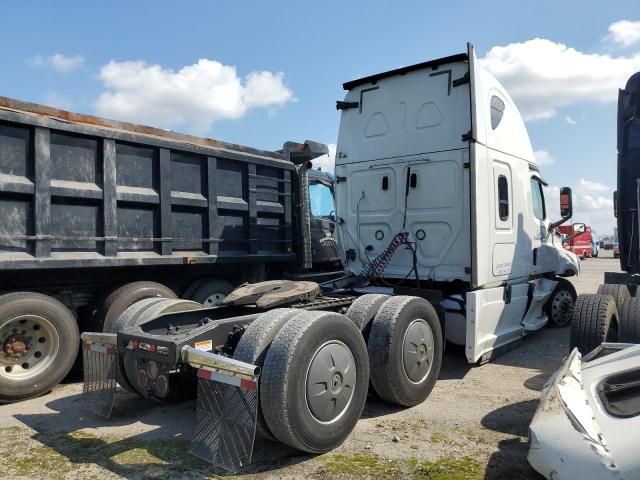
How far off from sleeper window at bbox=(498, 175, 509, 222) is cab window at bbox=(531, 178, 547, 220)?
1.15 m

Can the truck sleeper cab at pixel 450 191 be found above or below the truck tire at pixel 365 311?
above

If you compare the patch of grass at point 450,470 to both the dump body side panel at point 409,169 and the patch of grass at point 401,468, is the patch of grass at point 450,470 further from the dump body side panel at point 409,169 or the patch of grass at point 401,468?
the dump body side panel at point 409,169

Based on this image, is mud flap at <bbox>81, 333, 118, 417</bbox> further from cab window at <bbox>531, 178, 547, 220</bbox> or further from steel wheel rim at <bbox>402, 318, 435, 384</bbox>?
cab window at <bbox>531, 178, 547, 220</bbox>

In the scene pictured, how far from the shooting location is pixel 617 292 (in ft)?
19.1

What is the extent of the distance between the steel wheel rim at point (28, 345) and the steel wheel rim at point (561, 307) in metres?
7.04

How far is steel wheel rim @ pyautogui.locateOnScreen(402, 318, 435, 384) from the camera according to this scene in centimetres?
459

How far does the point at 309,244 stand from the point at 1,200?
416cm

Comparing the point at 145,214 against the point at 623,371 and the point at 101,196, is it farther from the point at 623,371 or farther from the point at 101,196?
the point at 623,371

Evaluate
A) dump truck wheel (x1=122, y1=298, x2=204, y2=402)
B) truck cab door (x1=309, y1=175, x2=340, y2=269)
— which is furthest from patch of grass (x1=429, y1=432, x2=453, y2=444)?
truck cab door (x1=309, y1=175, x2=340, y2=269)

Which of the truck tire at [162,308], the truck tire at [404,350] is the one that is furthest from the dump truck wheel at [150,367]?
the truck tire at [404,350]

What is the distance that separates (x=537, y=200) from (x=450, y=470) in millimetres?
5182

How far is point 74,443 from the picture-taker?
3924mm

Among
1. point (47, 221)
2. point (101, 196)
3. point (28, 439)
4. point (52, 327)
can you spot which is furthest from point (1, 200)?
point (28, 439)

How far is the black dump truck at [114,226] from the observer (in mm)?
4938
